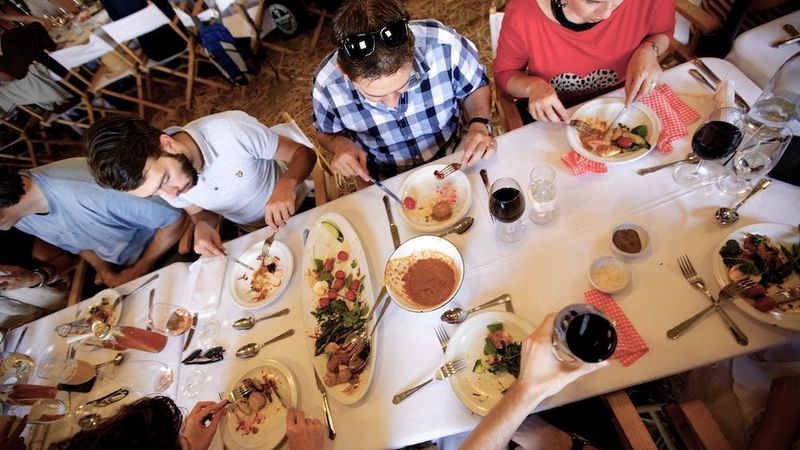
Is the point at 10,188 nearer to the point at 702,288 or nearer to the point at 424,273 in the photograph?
the point at 424,273

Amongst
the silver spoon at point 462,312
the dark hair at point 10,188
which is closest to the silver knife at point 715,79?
the silver spoon at point 462,312

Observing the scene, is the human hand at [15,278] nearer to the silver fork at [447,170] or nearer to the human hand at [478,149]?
the silver fork at [447,170]

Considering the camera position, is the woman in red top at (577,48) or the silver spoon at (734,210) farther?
the woman in red top at (577,48)

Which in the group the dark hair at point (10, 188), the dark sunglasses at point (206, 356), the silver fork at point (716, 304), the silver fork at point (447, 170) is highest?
the dark hair at point (10, 188)

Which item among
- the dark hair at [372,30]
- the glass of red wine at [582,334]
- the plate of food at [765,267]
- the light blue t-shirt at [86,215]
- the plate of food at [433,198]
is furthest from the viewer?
the light blue t-shirt at [86,215]

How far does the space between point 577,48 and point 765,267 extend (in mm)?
1230

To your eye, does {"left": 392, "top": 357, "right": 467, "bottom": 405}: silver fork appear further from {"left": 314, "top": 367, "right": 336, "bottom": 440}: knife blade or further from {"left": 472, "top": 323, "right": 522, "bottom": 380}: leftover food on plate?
{"left": 314, "top": 367, "right": 336, "bottom": 440}: knife blade

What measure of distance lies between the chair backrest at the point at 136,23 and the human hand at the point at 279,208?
2.56 metres

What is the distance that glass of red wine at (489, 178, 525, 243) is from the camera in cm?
138

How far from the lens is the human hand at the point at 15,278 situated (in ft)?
7.24

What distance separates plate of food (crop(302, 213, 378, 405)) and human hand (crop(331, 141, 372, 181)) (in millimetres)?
286

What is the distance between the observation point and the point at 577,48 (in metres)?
1.91

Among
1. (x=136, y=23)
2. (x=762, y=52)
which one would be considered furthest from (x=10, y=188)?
(x=762, y=52)

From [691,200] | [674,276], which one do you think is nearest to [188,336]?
[674,276]
